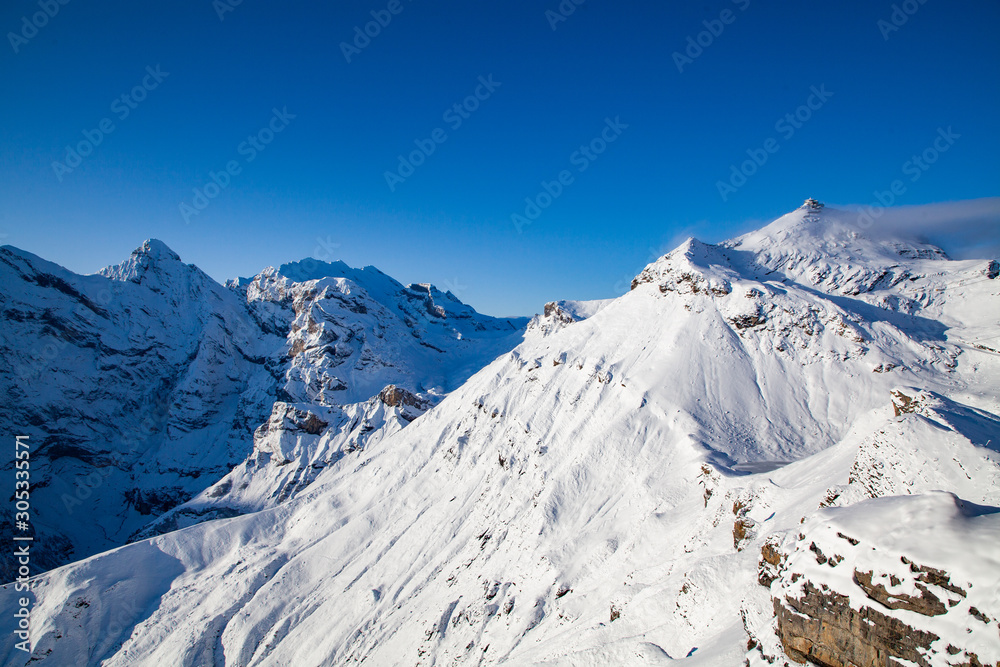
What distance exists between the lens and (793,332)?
51875 mm

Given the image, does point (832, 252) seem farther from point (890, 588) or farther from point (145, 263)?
point (145, 263)

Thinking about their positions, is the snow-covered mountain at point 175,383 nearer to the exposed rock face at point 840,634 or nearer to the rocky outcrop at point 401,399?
the rocky outcrop at point 401,399

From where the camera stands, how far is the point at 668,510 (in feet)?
117

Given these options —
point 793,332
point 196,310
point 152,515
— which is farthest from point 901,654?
point 196,310

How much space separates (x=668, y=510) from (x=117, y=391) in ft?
496

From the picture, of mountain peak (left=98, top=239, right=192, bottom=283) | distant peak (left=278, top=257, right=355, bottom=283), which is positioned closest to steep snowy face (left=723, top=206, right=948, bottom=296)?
distant peak (left=278, top=257, right=355, bottom=283)

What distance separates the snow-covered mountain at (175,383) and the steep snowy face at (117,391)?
1.09 ft

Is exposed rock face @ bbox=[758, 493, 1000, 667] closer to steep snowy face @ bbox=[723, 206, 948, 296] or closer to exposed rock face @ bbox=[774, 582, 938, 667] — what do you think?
exposed rock face @ bbox=[774, 582, 938, 667]

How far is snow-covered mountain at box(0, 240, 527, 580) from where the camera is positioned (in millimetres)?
95250

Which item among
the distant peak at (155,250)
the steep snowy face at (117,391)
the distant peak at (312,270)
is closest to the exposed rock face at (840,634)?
the steep snowy face at (117,391)

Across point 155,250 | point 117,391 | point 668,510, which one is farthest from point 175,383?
Answer: point 668,510

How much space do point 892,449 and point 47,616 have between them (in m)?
91.1

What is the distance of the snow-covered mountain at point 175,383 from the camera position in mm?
95250

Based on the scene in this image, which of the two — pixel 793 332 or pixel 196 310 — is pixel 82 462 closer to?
pixel 196 310
